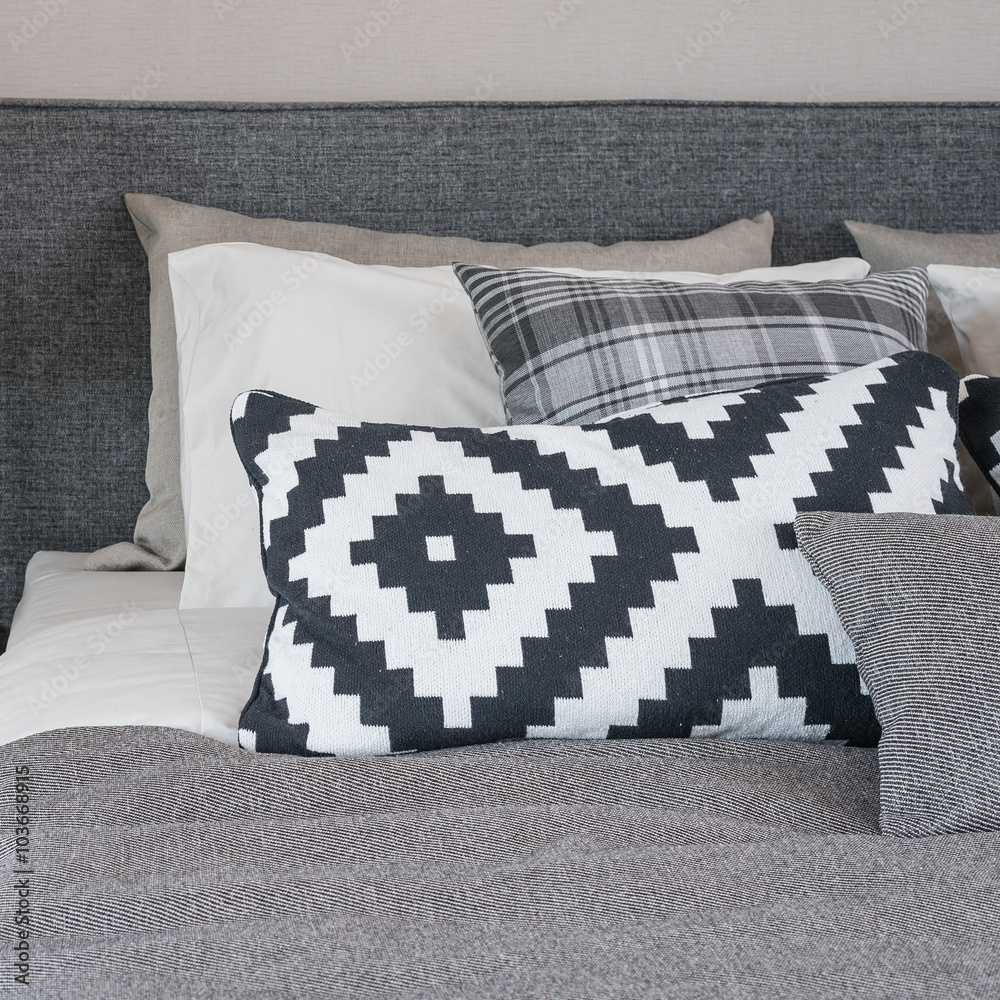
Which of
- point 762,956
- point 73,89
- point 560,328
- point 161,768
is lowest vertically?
point 161,768

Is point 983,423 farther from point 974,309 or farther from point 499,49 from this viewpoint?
point 499,49

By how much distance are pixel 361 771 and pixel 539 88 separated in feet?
4.13

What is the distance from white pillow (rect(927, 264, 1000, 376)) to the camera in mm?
1339

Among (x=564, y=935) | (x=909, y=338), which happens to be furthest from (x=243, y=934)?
(x=909, y=338)

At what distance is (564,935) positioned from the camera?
540 mm

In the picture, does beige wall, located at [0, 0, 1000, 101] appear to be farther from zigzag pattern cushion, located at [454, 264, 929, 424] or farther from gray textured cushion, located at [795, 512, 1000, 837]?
gray textured cushion, located at [795, 512, 1000, 837]

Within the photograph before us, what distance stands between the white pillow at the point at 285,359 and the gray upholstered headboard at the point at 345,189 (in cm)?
26

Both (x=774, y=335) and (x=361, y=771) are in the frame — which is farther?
(x=774, y=335)

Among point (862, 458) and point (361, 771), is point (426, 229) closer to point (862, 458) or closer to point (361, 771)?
point (862, 458)

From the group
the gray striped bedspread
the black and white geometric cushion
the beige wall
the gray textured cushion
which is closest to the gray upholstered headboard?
the beige wall

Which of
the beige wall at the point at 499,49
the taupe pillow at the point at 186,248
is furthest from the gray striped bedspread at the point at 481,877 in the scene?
the beige wall at the point at 499,49

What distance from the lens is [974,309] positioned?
4.43ft

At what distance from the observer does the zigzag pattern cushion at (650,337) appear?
3.47 ft

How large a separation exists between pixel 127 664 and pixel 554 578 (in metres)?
0.44
